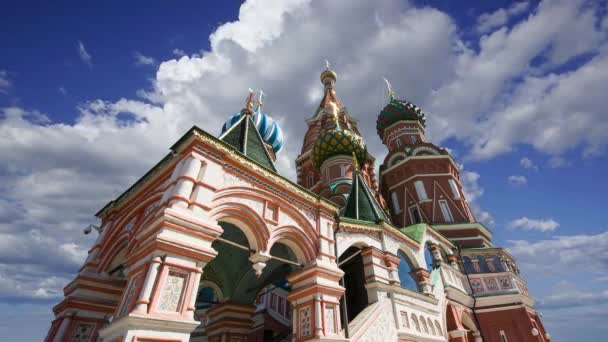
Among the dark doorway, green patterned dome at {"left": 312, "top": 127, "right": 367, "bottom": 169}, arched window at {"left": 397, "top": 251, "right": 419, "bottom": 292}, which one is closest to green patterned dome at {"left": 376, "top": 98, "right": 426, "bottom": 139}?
green patterned dome at {"left": 312, "top": 127, "right": 367, "bottom": 169}

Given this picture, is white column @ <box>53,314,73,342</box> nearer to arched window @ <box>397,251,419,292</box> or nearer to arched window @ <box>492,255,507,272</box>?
arched window @ <box>397,251,419,292</box>

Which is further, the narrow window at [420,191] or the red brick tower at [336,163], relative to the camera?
the narrow window at [420,191]

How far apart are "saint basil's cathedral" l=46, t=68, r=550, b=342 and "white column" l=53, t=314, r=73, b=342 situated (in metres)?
0.04

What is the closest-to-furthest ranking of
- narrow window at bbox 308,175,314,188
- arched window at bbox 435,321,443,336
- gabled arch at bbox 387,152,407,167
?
arched window at bbox 435,321,443,336 → gabled arch at bbox 387,152,407,167 → narrow window at bbox 308,175,314,188

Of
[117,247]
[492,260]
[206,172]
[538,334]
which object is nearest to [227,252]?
[117,247]

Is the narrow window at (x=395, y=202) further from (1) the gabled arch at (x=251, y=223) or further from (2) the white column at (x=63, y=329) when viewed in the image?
(2) the white column at (x=63, y=329)

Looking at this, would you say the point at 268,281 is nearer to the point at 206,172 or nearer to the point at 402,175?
the point at 206,172

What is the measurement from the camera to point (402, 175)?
25.8 m

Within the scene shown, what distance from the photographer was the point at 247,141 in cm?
1040

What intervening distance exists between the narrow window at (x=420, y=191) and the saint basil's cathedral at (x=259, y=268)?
179 inches

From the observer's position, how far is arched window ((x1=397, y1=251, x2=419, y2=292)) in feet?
40.0

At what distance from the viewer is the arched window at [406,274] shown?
1219cm

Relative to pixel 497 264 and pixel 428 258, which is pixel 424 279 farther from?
pixel 497 264

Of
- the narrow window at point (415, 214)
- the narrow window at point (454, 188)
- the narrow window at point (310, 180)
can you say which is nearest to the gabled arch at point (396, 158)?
the narrow window at point (454, 188)
